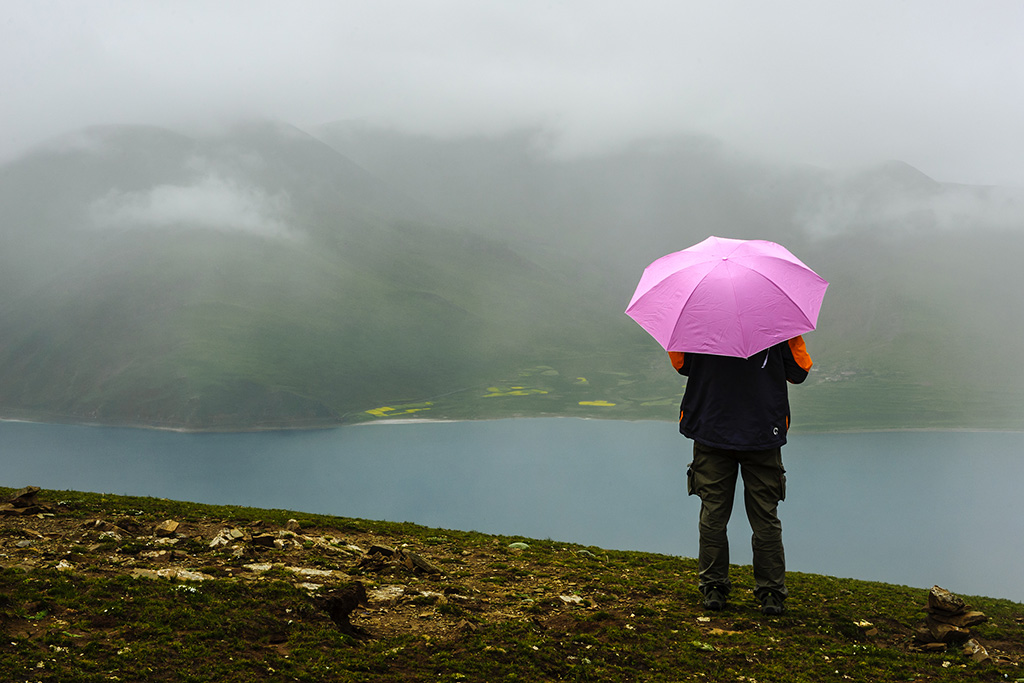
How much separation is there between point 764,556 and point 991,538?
352 ft

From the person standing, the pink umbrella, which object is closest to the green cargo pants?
the person standing

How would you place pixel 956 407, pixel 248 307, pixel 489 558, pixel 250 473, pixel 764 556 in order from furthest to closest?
pixel 248 307, pixel 956 407, pixel 250 473, pixel 489 558, pixel 764 556

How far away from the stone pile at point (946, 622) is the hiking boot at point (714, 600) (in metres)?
1.66

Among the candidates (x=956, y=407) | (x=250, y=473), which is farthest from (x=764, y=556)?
(x=956, y=407)

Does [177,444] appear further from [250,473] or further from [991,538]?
[991,538]

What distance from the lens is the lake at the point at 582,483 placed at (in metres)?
80.8

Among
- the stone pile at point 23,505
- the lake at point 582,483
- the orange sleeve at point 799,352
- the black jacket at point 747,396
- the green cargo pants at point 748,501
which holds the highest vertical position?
the orange sleeve at point 799,352

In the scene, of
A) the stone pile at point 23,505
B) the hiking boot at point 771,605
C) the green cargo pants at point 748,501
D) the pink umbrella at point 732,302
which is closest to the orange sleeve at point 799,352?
the pink umbrella at point 732,302

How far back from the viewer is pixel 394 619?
19.3 ft

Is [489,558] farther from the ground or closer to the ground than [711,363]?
closer to the ground

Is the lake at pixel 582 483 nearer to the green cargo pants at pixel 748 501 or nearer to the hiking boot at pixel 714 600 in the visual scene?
the hiking boot at pixel 714 600

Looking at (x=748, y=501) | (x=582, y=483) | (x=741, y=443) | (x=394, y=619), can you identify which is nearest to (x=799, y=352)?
(x=741, y=443)

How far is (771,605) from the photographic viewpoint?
6.39 metres

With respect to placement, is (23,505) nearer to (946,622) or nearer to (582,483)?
(946,622)
